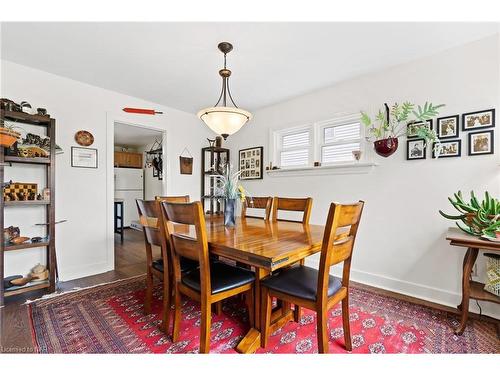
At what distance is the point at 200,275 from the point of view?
4.49 ft

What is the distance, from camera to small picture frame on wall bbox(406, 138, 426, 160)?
226 centimetres

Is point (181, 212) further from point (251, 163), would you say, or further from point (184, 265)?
point (251, 163)

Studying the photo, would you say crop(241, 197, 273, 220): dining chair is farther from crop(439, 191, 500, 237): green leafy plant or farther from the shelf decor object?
the shelf decor object

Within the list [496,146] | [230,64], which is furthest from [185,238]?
[496,146]

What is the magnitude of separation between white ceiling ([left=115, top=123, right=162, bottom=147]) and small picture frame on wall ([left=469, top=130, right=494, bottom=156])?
4625 mm

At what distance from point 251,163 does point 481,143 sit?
2698mm

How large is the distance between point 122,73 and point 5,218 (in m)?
1.86

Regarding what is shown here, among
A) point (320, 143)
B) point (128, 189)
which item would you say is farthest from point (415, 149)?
point (128, 189)

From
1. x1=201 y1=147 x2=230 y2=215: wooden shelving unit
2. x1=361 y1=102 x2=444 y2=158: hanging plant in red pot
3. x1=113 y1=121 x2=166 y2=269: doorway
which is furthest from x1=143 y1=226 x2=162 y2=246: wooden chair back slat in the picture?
x1=113 y1=121 x2=166 y2=269: doorway

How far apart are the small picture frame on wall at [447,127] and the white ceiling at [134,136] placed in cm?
439

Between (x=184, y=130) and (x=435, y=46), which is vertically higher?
(x=435, y=46)

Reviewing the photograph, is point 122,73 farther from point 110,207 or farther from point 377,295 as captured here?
point 377,295

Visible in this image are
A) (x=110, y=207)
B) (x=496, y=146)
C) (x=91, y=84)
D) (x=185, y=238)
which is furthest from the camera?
(x=110, y=207)
